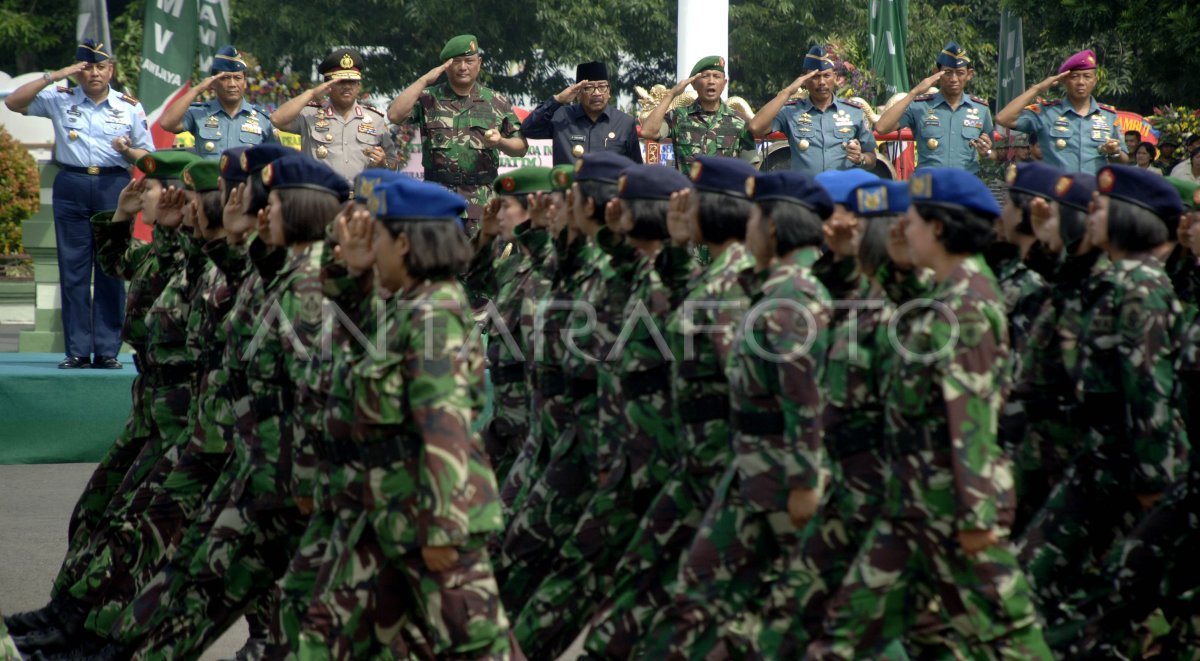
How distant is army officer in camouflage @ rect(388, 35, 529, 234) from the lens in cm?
1172

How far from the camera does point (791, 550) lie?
17.1 feet

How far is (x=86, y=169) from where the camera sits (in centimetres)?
1138

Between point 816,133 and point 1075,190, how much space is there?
618 cm

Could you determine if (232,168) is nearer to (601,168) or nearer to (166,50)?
(601,168)

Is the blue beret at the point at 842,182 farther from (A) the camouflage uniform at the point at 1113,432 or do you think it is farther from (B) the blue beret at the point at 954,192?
(A) the camouflage uniform at the point at 1113,432

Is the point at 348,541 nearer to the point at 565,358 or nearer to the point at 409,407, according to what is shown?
the point at 409,407

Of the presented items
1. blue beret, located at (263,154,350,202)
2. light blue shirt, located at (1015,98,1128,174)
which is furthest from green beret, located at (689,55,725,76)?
blue beret, located at (263,154,350,202)

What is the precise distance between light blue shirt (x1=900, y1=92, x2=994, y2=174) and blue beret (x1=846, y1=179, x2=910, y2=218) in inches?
280

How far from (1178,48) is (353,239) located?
1352 centimetres

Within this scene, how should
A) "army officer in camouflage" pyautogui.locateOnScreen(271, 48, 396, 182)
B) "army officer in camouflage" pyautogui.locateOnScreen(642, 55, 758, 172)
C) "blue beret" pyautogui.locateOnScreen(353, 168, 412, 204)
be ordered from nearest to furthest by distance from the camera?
1. "blue beret" pyautogui.locateOnScreen(353, 168, 412, 204)
2. "army officer in camouflage" pyautogui.locateOnScreen(271, 48, 396, 182)
3. "army officer in camouflage" pyautogui.locateOnScreen(642, 55, 758, 172)

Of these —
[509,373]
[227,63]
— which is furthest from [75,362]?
[509,373]

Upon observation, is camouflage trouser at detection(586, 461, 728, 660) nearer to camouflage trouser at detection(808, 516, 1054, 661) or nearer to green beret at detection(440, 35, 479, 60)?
camouflage trouser at detection(808, 516, 1054, 661)

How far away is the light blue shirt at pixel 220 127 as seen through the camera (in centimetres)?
1204

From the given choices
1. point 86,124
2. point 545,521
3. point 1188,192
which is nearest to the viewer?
point 545,521
